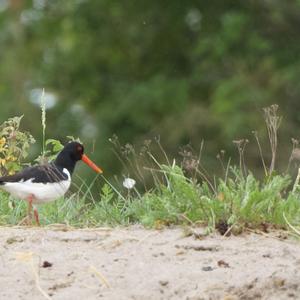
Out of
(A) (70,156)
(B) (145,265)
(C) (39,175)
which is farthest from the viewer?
(A) (70,156)

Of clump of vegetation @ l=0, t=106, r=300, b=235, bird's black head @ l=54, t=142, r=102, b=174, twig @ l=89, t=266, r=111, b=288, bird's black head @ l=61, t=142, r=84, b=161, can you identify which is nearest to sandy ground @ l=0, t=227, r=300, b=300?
twig @ l=89, t=266, r=111, b=288

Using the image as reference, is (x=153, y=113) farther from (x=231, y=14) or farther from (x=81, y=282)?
(x=81, y=282)

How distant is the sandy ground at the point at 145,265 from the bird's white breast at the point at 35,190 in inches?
37.1

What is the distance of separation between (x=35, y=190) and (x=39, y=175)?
0.25 meters

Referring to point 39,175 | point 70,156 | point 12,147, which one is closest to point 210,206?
point 39,175

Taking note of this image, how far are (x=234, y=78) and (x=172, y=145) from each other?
1957 millimetres

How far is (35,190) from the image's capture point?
361 inches

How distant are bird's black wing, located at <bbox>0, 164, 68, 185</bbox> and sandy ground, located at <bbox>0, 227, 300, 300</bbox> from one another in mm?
1057

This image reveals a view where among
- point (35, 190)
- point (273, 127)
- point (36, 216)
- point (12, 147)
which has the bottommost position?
point (36, 216)

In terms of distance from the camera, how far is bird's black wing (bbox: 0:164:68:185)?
9.28 m

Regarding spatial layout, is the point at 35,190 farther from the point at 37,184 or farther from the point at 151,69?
the point at 151,69

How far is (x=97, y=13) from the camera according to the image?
27.6 meters

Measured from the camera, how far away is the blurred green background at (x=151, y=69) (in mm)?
23203

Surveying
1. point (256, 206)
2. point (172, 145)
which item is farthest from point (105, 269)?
point (172, 145)
